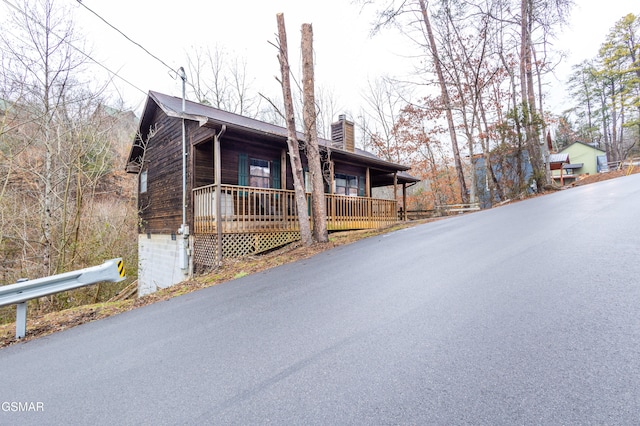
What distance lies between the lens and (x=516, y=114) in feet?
46.6

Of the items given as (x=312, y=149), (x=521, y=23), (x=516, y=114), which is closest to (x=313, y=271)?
(x=312, y=149)

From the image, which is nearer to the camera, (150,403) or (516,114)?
(150,403)

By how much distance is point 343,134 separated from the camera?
1494cm

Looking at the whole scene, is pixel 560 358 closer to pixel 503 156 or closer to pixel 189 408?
pixel 189 408

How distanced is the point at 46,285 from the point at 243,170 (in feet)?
22.7

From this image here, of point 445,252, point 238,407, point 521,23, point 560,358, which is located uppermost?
point 521,23

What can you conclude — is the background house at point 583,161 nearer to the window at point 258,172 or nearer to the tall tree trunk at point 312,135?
the window at point 258,172

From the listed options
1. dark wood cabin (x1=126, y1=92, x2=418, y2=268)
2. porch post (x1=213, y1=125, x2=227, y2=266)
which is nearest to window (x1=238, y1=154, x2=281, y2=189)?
dark wood cabin (x1=126, y1=92, x2=418, y2=268)

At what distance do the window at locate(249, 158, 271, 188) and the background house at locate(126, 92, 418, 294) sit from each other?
4 cm

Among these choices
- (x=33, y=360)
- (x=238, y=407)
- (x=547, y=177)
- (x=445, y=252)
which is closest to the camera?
(x=238, y=407)

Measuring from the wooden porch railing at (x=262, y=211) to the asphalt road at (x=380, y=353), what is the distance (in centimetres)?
448

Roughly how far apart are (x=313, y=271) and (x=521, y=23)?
16.7 meters

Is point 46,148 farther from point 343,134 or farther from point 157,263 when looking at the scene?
point 343,134

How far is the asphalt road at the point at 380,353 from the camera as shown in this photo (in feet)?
5.09
